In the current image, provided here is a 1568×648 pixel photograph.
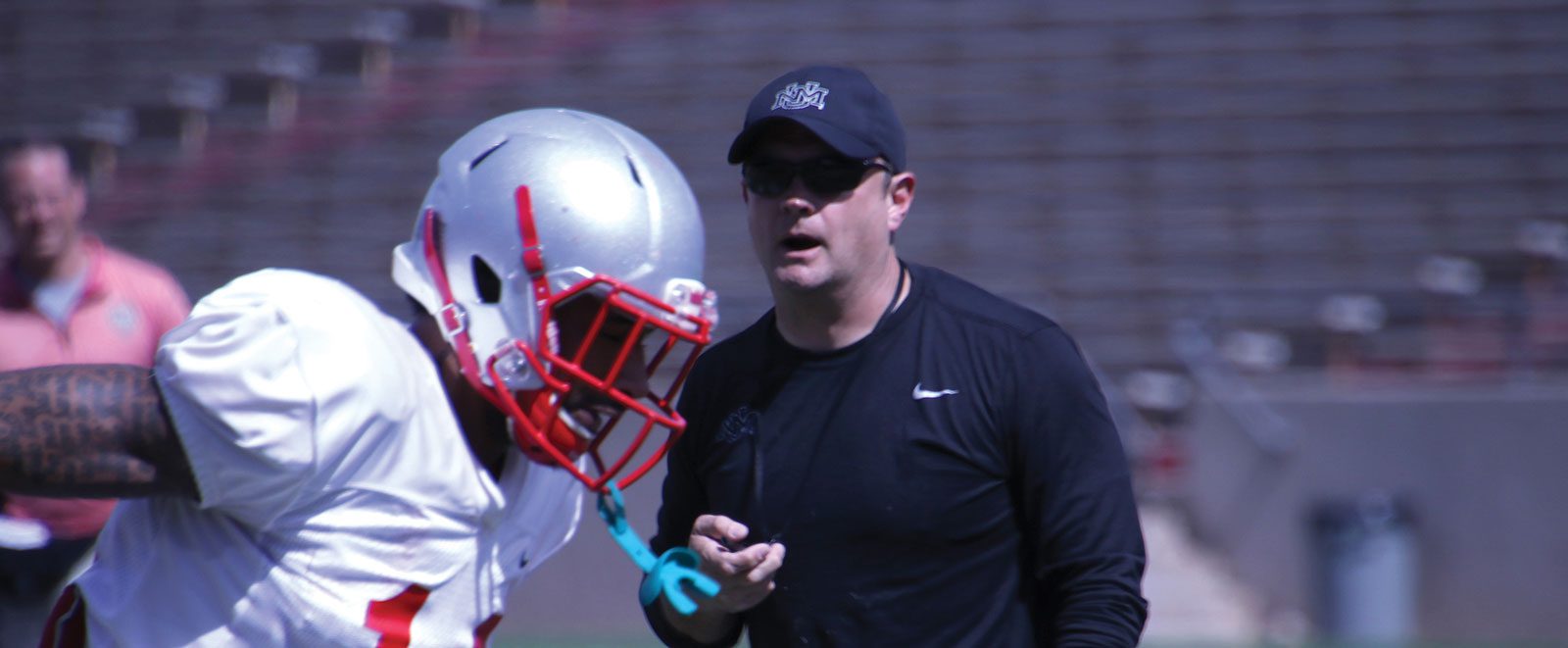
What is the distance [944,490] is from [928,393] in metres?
0.13

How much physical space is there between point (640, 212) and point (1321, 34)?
914 cm

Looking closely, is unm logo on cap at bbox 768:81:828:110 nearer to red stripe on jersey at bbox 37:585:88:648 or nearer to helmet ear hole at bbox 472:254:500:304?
helmet ear hole at bbox 472:254:500:304

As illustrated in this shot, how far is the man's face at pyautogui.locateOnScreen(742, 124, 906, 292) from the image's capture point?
216 centimetres

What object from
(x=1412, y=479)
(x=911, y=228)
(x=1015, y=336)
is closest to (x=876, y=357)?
(x=1015, y=336)

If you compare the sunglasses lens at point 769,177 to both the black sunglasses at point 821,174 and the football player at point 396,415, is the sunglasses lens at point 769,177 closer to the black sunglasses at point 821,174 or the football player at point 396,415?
the black sunglasses at point 821,174

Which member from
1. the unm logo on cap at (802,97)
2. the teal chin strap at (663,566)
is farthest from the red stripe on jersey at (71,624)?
the unm logo on cap at (802,97)

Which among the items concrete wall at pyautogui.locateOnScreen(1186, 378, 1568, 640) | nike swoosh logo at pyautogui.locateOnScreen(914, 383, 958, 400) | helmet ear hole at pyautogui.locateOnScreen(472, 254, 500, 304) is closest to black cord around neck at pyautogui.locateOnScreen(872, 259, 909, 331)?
nike swoosh logo at pyautogui.locateOnScreen(914, 383, 958, 400)

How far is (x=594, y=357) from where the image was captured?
2066 millimetres

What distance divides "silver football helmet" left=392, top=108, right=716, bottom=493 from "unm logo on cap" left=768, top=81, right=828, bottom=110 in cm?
18

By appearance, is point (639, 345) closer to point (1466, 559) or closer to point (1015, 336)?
point (1015, 336)

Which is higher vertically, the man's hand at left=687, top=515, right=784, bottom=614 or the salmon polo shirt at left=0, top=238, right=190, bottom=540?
the man's hand at left=687, top=515, right=784, bottom=614

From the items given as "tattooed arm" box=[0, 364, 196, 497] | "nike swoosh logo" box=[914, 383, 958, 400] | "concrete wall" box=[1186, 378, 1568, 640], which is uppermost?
"nike swoosh logo" box=[914, 383, 958, 400]

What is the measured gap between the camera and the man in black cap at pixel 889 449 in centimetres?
209

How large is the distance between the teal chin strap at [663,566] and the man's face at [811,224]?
0.38m
